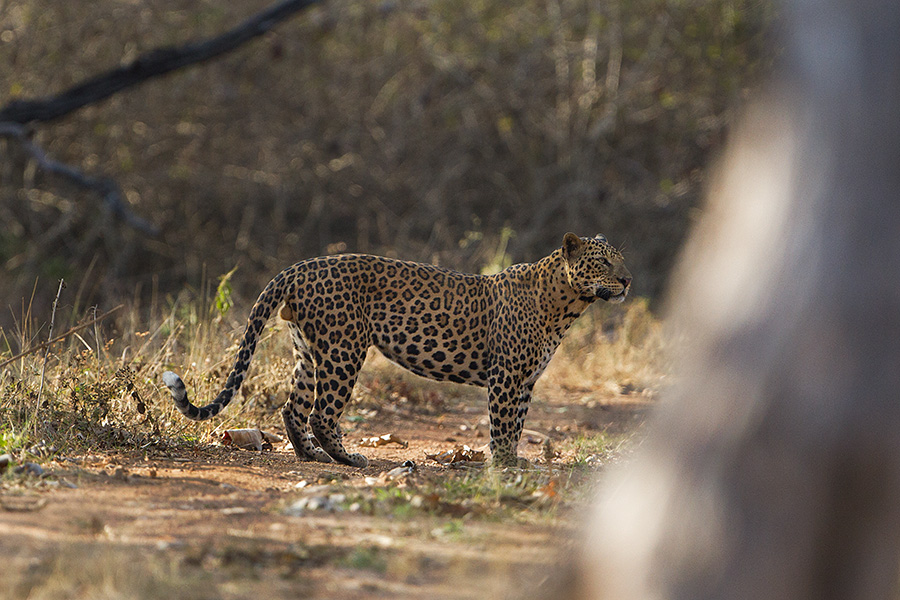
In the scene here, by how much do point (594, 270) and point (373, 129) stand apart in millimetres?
10340

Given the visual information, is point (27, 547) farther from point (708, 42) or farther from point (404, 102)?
point (708, 42)

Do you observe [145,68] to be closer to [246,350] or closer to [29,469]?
[246,350]

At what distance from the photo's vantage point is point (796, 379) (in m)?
2.67

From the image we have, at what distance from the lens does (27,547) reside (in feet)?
12.2

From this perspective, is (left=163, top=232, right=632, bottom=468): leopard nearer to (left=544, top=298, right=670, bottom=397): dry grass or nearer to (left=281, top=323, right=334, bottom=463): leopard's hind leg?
(left=281, top=323, right=334, bottom=463): leopard's hind leg

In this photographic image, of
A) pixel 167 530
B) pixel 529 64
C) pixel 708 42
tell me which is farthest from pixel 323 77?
pixel 167 530

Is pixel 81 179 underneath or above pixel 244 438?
above

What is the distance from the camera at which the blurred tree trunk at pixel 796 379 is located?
262 centimetres

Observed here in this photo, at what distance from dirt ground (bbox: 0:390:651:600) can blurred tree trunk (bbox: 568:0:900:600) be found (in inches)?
20.6

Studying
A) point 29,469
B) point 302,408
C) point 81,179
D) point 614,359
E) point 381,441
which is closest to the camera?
point 29,469

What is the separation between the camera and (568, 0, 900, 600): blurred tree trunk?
103 inches

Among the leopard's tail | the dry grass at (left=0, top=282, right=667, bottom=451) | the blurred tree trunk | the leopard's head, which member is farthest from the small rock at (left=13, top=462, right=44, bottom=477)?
the leopard's head

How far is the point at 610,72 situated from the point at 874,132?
45.0 ft

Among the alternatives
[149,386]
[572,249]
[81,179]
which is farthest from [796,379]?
[81,179]
